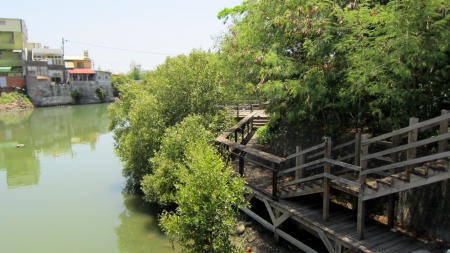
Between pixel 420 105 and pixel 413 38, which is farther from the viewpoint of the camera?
pixel 420 105

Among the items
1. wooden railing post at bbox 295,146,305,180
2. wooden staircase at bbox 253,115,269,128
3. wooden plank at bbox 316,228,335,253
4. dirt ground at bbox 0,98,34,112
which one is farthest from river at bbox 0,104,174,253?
dirt ground at bbox 0,98,34,112

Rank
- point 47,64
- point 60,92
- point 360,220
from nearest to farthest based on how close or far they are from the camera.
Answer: point 360,220
point 60,92
point 47,64

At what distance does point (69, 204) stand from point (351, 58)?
1267 cm

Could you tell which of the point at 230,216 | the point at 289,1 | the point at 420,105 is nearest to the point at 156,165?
the point at 230,216

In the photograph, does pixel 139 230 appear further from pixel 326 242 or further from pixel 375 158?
pixel 375 158

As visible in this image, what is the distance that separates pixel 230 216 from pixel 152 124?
681 cm

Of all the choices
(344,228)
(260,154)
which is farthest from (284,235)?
(260,154)

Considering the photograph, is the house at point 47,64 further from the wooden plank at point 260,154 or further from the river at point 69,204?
the wooden plank at point 260,154

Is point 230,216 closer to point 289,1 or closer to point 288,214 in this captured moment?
point 288,214

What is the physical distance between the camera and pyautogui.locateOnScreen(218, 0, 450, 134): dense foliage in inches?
254

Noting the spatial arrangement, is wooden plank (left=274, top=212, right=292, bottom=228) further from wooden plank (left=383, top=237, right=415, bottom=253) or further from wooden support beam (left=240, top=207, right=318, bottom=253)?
wooden plank (left=383, top=237, right=415, bottom=253)

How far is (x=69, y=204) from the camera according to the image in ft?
46.6

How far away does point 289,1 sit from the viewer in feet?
28.4

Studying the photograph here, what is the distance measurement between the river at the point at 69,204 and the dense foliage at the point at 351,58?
20.7ft
